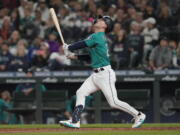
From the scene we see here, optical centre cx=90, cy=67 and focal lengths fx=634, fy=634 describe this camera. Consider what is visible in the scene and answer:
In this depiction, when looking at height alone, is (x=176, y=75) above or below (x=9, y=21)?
below

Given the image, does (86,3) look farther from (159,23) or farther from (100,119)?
(100,119)

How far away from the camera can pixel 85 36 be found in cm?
1689

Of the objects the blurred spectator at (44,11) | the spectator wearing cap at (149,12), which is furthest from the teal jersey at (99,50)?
the blurred spectator at (44,11)

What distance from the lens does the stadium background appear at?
15664 mm

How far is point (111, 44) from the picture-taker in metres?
15.9

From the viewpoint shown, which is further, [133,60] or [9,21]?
[9,21]

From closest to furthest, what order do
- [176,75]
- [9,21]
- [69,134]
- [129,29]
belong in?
[69,134]
[176,75]
[129,29]
[9,21]

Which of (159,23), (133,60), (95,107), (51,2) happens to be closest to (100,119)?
(95,107)

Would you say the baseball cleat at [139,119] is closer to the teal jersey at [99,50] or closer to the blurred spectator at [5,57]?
the teal jersey at [99,50]

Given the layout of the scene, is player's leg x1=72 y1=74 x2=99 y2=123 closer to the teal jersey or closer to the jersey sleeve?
the teal jersey

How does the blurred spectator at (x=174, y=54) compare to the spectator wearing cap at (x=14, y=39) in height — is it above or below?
below

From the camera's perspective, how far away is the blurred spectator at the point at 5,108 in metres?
16.0

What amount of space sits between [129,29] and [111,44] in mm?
1045

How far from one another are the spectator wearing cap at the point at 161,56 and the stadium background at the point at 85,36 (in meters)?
0.09
